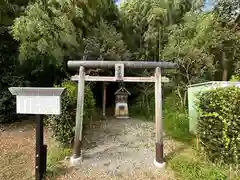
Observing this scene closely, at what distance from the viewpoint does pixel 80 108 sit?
329cm

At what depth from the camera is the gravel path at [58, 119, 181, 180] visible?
2904 mm

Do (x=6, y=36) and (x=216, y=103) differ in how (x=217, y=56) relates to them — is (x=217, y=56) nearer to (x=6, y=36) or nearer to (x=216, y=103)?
(x=216, y=103)

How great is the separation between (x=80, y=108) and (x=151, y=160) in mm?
Result: 1496

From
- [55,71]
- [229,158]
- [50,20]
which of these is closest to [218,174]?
[229,158]

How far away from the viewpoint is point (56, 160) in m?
3.29

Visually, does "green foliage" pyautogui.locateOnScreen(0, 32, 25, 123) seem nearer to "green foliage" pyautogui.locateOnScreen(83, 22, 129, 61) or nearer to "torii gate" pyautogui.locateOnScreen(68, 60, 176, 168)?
"green foliage" pyautogui.locateOnScreen(83, 22, 129, 61)

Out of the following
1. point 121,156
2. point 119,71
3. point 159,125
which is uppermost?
point 119,71

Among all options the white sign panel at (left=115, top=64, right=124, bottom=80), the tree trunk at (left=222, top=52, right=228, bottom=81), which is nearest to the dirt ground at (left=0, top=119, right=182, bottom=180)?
the white sign panel at (left=115, top=64, right=124, bottom=80)

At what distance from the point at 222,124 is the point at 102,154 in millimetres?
2054

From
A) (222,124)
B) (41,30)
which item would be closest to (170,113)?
(222,124)

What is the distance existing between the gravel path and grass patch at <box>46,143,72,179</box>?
0.48ft

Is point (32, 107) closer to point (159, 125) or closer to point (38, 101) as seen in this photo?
point (38, 101)

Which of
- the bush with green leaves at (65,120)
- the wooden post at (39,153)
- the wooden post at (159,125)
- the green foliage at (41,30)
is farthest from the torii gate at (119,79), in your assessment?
the green foliage at (41,30)

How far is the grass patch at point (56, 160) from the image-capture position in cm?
288
